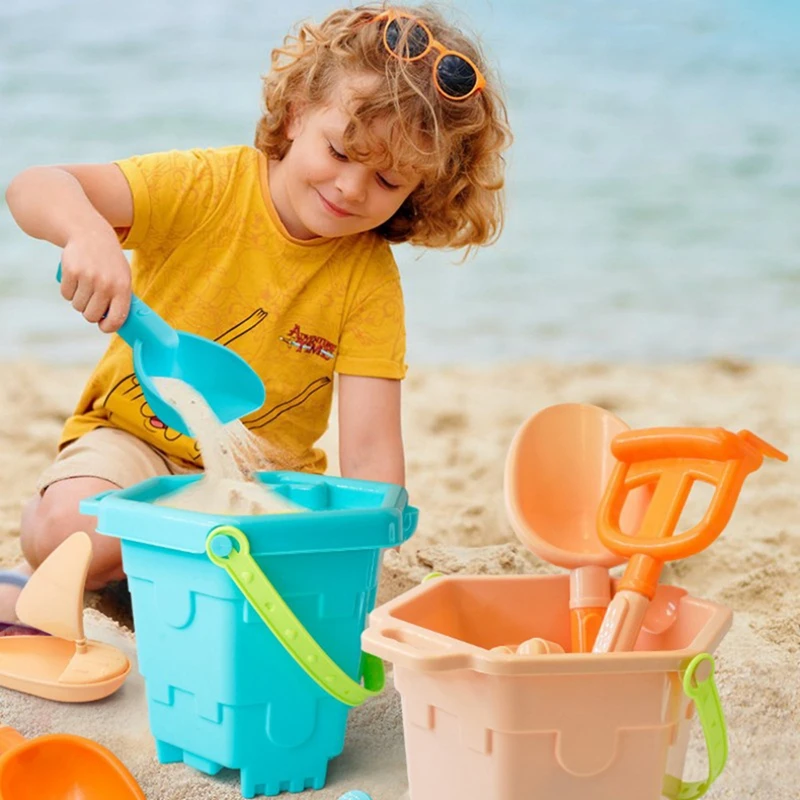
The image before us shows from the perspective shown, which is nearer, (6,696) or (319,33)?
(6,696)

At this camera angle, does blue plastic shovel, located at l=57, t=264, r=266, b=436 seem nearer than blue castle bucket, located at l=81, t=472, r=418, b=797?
No

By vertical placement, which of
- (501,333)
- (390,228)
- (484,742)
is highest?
(390,228)

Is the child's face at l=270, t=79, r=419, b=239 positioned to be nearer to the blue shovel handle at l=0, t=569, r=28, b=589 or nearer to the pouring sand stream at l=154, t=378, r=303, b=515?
the pouring sand stream at l=154, t=378, r=303, b=515

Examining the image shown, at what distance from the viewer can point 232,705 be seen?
103cm

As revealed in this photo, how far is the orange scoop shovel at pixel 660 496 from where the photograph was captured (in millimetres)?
968

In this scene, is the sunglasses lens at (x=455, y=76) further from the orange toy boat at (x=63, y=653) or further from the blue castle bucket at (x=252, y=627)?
the orange toy boat at (x=63, y=653)

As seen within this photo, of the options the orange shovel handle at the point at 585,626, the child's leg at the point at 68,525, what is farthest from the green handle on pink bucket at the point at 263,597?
the child's leg at the point at 68,525

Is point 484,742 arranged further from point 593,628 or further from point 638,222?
point 638,222

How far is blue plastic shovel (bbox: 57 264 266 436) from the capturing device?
46.1 inches

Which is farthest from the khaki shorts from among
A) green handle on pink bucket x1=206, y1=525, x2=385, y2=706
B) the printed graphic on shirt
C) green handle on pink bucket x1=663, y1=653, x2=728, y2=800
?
green handle on pink bucket x1=663, y1=653, x2=728, y2=800

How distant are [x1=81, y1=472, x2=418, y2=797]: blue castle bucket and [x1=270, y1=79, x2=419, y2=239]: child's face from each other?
419 millimetres

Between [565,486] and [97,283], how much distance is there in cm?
50

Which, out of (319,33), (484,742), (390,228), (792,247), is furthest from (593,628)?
(792,247)

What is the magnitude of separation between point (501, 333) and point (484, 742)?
10.7 feet
